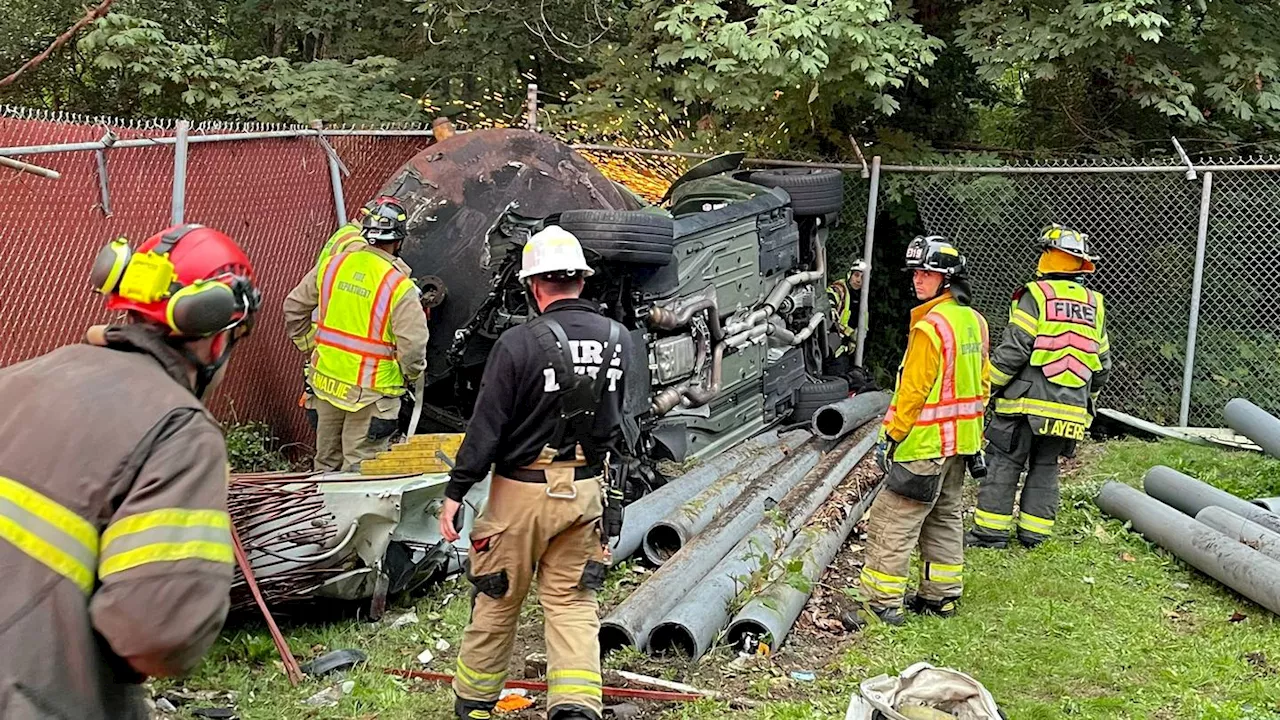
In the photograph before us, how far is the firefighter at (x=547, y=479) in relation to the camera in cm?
449

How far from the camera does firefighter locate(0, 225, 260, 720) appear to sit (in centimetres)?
212

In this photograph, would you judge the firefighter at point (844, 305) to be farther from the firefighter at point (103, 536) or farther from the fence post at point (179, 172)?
the firefighter at point (103, 536)

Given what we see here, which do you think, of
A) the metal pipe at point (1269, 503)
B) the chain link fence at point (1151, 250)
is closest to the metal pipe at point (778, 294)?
the chain link fence at point (1151, 250)

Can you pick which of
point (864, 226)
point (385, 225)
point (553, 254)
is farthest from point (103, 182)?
point (864, 226)

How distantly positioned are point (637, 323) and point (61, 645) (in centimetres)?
576

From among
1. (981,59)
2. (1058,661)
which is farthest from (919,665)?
(981,59)

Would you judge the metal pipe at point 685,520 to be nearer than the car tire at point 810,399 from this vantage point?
Yes

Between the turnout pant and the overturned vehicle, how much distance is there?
195 centimetres

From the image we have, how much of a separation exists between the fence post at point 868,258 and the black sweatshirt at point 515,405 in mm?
6475

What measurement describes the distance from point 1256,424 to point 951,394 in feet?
11.2

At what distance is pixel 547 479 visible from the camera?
452cm

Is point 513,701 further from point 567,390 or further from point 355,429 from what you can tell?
point 355,429

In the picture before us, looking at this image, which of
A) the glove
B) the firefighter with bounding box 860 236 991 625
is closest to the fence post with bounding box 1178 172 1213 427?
the firefighter with bounding box 860 236 991 625

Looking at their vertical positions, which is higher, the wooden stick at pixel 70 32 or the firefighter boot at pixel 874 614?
the wooden stick at pixel 70 32
